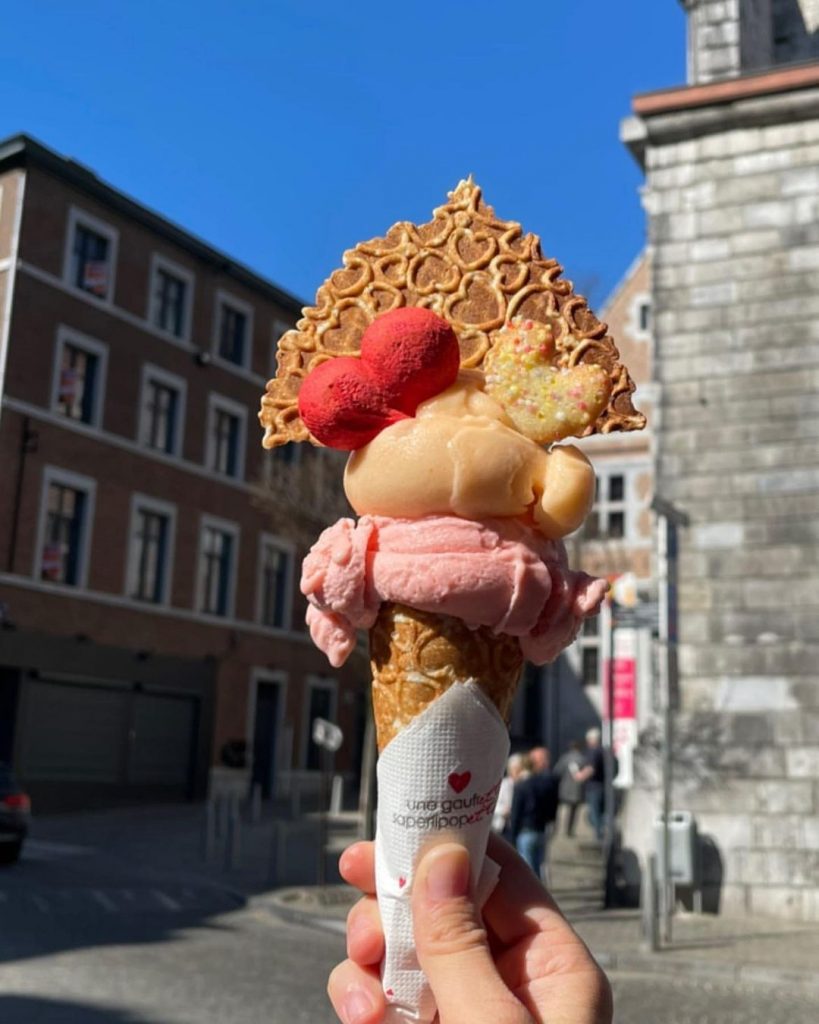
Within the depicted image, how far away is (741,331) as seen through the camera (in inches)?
591

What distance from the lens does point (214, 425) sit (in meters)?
32.9

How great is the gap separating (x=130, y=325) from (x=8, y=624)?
8798 millimetres

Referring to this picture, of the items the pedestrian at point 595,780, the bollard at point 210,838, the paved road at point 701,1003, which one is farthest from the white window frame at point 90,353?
the paved road at point 701,1003

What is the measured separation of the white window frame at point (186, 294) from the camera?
30828mm

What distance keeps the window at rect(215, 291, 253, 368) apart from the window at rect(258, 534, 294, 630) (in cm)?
547

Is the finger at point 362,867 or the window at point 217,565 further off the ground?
the window at point 217,565

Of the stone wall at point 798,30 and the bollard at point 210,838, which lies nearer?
the stone wall at point 798,30

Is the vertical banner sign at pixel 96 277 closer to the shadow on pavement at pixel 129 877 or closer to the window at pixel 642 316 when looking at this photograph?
the shadow on pavement at pixel 129 877

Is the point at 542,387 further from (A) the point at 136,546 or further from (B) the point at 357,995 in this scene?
(A) the point at 136,546

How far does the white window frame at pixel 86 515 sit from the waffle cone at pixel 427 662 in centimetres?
2567

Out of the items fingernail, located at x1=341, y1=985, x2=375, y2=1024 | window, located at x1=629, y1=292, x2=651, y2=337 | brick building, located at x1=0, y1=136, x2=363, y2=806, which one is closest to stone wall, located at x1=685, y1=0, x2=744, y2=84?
brick building, located at x1=0, y1=136, x2=363, y2=806

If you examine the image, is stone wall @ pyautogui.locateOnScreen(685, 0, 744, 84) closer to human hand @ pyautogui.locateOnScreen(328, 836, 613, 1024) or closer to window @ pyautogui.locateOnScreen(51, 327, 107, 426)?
human hand @ pyautogui.locateOnScreen(328, 836, 613, 1024)

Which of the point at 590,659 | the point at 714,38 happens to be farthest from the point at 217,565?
the point at 714,38

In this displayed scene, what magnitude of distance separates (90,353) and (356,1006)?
2818 centimetres
